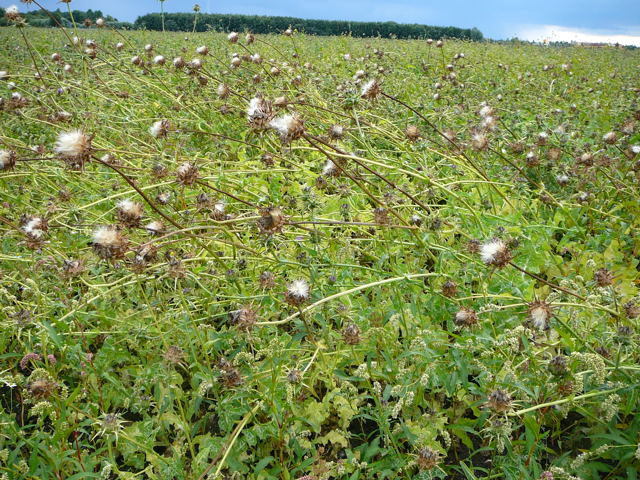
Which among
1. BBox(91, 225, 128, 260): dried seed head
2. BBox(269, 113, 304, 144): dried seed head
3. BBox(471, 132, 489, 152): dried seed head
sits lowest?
BBox(91, 225, 128, 260): dried seed head

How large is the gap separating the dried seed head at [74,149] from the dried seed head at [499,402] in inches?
51.3

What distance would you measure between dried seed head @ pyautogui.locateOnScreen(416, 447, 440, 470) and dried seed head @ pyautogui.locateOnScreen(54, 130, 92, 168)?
4.17ft

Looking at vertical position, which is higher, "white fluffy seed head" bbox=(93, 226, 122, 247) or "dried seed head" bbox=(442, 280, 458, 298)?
"white fluffy seed head" bbox=(93, 226, 122, 247)

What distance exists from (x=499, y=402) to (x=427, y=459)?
27cm

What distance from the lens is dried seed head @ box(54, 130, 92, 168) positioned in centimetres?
140

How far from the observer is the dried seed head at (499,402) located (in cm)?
128

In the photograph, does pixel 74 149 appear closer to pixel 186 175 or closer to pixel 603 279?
pixel 186 175

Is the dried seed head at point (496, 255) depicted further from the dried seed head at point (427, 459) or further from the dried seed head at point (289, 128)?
the dried seed head at point (289, 128)

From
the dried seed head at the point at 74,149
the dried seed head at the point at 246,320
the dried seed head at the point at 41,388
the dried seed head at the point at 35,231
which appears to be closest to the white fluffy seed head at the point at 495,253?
the dried seed head at the point at 246,320

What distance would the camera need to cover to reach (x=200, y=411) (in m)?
1.93

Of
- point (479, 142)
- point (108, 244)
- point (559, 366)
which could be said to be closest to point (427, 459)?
point (559, 366)

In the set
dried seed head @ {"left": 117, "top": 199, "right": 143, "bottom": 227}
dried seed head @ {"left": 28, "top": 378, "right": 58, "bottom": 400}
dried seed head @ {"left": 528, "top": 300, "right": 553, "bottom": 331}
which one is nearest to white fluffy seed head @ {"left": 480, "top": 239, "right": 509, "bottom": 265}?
dried seed head @ {"left": 528, "top": 300, "right": 553, "bottom": 331}

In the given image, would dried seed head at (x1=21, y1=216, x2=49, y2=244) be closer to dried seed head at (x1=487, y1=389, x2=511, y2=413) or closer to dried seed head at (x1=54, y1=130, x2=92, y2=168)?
dried seed head at (x1=54, y1=130, x2=92, y2=168)

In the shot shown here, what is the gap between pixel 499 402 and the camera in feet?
4.23
